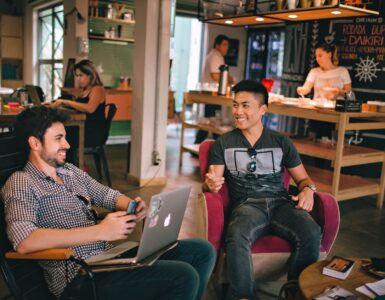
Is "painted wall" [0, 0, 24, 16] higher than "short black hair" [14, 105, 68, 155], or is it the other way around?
→ "painted wall" [0, 0, 24, 16]

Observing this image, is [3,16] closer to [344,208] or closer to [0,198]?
[344,208]

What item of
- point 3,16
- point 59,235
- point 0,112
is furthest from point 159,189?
point 3,16

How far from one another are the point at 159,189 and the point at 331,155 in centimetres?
177

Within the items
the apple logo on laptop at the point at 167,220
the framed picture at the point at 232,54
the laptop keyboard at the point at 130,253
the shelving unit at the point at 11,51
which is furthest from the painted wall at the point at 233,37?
the apple logo on laptop at the point at 167,220

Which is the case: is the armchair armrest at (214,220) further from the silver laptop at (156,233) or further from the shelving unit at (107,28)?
the shelving unit at (107,28)

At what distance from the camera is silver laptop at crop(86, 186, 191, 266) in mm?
1675

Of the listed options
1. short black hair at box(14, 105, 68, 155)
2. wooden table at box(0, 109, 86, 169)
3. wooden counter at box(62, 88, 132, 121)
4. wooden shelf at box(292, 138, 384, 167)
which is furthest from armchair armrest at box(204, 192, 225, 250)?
wooden counter at box(62, 88, 132, 121)

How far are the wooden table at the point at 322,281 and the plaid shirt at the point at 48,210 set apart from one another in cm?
86

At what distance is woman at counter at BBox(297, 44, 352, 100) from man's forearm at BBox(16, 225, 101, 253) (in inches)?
153

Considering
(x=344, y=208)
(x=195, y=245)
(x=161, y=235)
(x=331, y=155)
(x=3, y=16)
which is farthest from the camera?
(x=3, y=16)

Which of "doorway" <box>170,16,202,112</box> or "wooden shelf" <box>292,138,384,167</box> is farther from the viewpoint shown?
"doorway" <box>170,16,202,112</box>

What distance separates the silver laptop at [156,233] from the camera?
1675 mm

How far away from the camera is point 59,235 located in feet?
5.48

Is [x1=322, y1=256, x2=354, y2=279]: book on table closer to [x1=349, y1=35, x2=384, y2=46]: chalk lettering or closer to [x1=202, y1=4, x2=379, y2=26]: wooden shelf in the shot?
[x1=202, y1=4, x2=379, y2=26]: wooden shelf
